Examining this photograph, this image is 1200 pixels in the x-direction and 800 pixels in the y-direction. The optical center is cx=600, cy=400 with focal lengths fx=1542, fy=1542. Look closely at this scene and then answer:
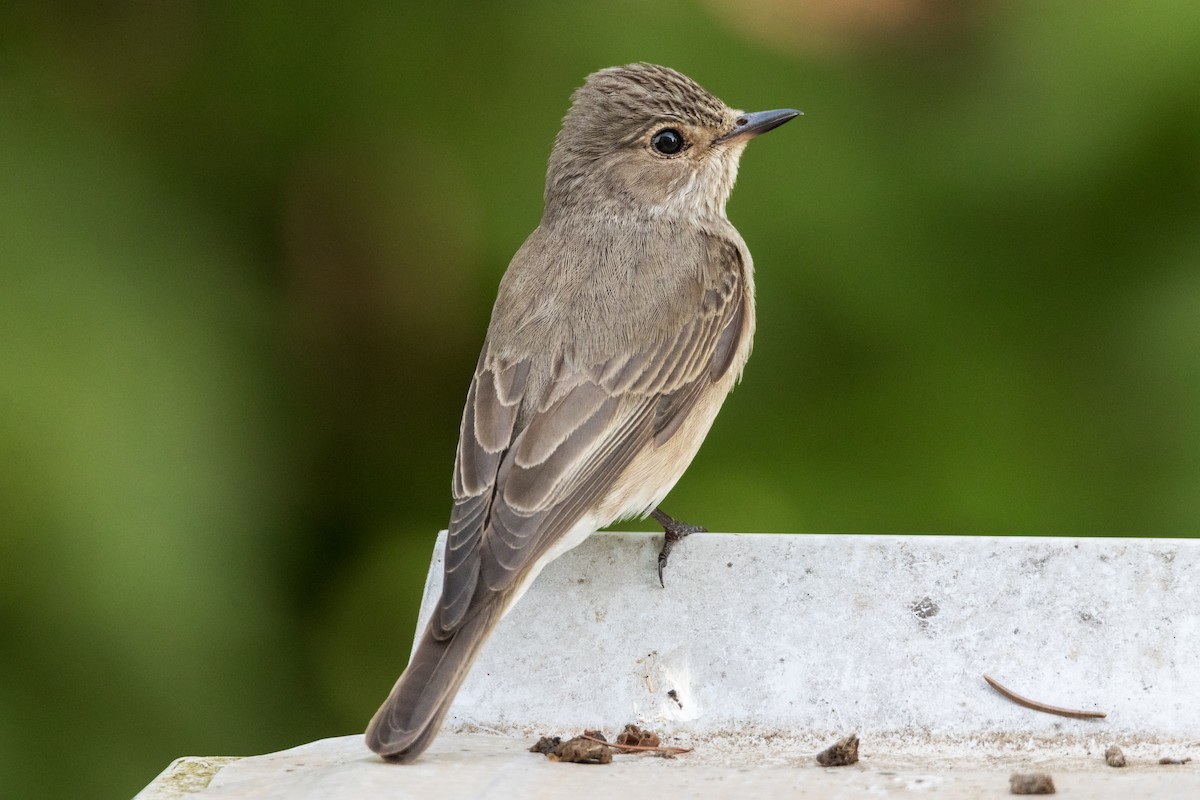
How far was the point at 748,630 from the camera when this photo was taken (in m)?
3.49

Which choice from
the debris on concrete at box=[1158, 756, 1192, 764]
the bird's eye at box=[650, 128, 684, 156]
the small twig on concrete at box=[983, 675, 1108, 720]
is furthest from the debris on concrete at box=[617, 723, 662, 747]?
the bird's eye at box=[650, 128, 684, 156]

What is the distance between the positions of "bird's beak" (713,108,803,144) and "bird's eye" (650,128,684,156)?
0.85 feet

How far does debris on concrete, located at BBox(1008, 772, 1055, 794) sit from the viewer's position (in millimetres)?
2688

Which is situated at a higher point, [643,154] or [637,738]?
[643,154]

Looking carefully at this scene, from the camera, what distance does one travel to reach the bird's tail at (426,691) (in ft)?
10.0

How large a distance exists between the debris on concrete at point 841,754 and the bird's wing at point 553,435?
2.75 feet

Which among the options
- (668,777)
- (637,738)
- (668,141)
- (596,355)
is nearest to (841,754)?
(668,777)

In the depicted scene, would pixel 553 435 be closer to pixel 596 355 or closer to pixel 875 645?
pixel 596 355

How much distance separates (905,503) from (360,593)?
1592mm

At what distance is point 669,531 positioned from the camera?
4.00m

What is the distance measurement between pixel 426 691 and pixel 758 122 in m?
2.16

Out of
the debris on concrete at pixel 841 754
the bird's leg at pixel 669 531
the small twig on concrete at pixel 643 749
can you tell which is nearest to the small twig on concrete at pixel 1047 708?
the debris on concrete at pixel 841 754

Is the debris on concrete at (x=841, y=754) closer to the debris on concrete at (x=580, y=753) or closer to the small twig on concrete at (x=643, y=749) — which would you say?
the small twig on concrete at (x=643, y=749)

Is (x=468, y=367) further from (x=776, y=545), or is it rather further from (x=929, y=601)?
(x=929, y=601)
